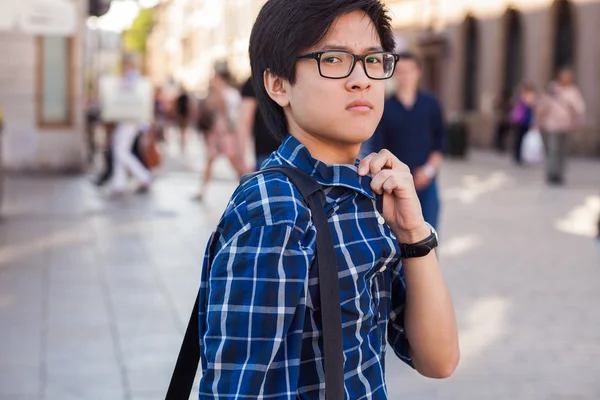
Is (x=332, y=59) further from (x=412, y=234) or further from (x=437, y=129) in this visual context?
(x=437, y=129)

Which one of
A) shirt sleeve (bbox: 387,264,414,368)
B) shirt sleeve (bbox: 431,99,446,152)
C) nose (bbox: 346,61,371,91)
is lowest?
shirt sleeve (bbox: 431,99,446,152)

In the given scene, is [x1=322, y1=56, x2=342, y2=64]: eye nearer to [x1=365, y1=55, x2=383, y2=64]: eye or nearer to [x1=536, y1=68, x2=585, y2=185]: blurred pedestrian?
[x1=365, y1=55, x2=383, y2=64]: eye

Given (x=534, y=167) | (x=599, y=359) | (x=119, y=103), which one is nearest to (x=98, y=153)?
(x=534, y=167)

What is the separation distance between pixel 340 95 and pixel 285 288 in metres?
0.41


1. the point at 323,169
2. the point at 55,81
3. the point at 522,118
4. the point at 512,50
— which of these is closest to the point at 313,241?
the point at 323,169

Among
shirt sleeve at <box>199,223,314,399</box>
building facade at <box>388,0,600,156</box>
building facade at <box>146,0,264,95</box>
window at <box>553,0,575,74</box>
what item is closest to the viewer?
shirt sleeve at <box>199,223,314,399</box>

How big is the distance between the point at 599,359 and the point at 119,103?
10406 millimetres

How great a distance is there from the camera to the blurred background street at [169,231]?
5.69 m

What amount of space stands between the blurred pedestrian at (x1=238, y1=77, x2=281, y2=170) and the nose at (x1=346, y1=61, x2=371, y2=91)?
16.1 ft

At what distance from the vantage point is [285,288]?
5.83 ft

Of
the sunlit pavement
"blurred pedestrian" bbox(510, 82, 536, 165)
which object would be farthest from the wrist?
"blurred pedestrian" bbox(510, 82, 536, 165)

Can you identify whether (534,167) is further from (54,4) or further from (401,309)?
(401,309)

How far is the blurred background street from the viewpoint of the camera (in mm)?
5688

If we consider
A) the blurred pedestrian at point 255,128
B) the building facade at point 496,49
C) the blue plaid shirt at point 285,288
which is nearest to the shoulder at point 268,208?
the blue plaid shirt at point 285,288
